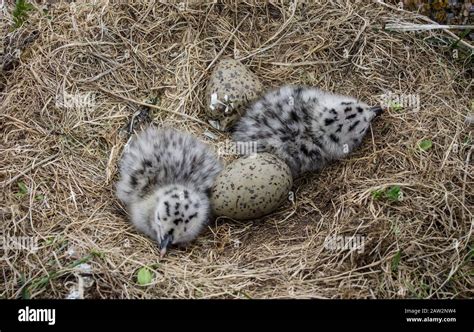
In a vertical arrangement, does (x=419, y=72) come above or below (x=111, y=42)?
below

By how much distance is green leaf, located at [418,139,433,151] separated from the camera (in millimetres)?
4316

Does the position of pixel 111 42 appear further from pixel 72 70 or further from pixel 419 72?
pixel 419 72

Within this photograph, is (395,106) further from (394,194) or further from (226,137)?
(226,137)

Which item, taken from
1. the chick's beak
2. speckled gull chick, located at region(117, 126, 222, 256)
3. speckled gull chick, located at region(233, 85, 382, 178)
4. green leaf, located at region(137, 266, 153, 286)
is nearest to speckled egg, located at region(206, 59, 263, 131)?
speckled gull chick, located at region(233, 85, 382, 178)

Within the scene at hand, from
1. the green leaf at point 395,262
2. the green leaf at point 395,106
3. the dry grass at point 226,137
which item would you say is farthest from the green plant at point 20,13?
the green leaf at point 395,262

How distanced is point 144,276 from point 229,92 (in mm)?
1679

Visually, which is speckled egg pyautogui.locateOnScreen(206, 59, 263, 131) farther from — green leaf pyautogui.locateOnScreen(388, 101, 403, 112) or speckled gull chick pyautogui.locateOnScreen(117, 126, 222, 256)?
green leaf pyautogui.locateOnScreen(388, 101, 403, 112)

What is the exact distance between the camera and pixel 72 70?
4.88 meters

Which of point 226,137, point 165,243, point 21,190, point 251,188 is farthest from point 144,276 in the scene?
point 226,137

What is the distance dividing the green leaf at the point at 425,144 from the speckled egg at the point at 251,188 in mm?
969

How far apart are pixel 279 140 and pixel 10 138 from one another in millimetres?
2052

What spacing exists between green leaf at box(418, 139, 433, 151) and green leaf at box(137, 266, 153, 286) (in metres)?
2.12

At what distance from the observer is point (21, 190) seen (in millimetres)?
4191
